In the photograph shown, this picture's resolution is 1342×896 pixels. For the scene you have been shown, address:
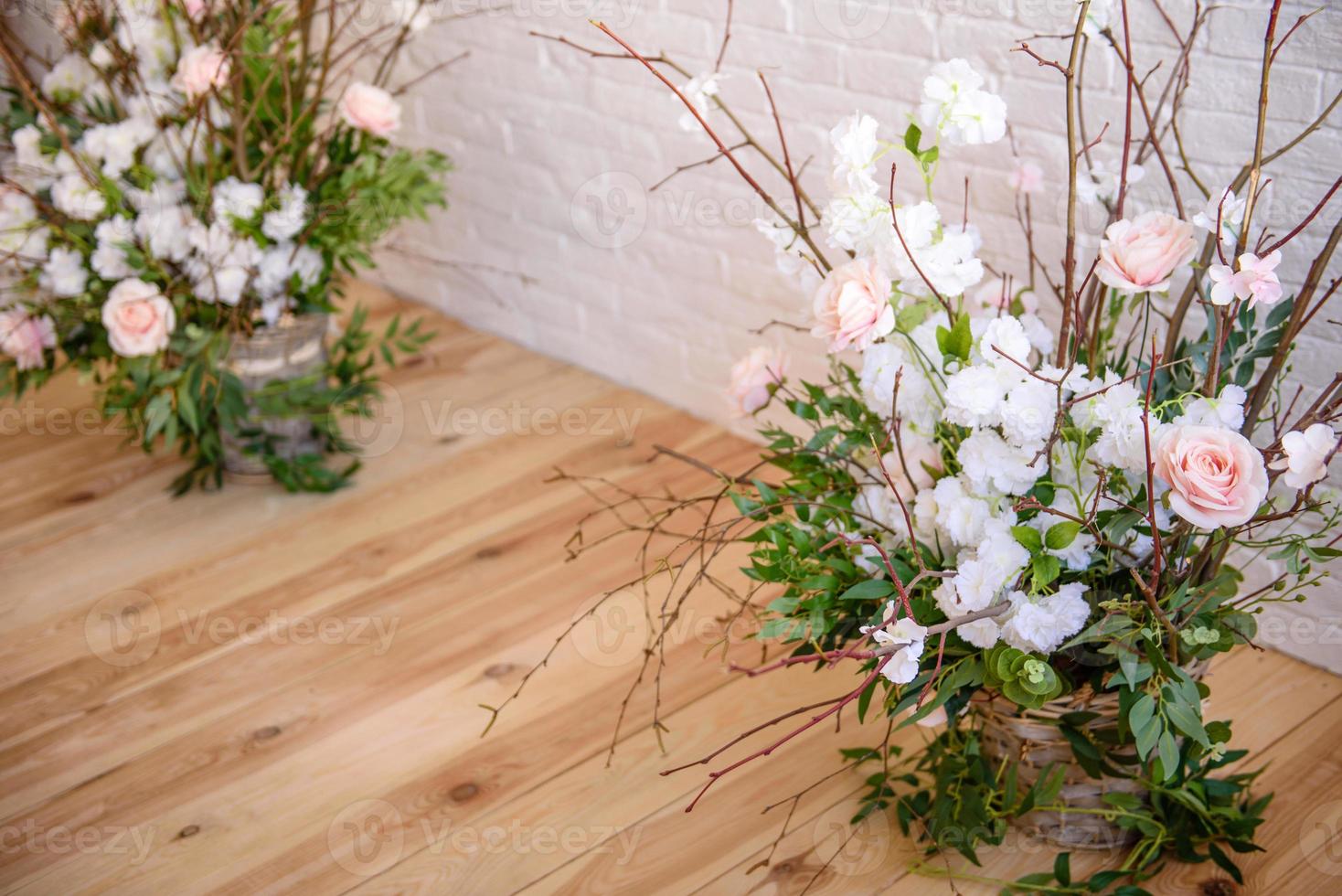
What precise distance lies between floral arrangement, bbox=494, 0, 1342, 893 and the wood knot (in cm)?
39

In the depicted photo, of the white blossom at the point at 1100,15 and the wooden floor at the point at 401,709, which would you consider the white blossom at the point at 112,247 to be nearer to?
the wooden floor at the point at 401,709

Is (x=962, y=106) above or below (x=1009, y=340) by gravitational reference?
above

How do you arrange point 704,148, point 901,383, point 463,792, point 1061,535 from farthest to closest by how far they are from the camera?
point 704,148 < point 463,792 < point 901,383 < point 1061,535

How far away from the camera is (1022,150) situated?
164cm

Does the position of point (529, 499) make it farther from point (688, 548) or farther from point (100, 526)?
point (100, 526)

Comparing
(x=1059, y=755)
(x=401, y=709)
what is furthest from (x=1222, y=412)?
(x=401, y=709)

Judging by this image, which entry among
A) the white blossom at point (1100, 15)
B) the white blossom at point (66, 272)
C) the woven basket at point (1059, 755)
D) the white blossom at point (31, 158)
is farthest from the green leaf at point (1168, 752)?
the white blossom at point (31, 158)

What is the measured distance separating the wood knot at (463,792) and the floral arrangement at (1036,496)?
0.39 m

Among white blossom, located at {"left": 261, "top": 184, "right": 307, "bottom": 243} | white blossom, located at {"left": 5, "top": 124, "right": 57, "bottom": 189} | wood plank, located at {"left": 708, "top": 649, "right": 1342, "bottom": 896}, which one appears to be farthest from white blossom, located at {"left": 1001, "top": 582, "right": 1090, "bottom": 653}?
white blossom, located at {"left": 5, "top": 124, "right": 57, "bottom": 189}

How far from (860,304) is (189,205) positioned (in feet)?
4.25

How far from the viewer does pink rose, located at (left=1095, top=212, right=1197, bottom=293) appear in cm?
105

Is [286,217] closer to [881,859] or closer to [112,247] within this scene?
[112,247]

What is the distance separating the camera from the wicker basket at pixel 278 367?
2.04 metres

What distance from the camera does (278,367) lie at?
2.08 meters
